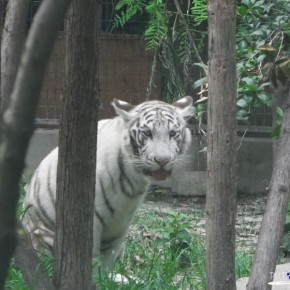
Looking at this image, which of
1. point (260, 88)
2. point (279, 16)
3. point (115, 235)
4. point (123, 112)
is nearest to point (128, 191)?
point (115, 235)

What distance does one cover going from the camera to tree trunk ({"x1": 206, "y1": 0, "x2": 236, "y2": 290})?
3045mm

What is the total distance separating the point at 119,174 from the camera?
5.54 m

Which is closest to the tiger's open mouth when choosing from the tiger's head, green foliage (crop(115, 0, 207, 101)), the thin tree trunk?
the tiger's head

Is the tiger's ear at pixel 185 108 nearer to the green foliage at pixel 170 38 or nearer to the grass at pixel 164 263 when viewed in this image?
the grass at pixel 164 263

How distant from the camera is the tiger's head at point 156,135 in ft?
18.4

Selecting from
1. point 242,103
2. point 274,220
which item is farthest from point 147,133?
point 274,220

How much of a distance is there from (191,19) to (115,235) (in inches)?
163

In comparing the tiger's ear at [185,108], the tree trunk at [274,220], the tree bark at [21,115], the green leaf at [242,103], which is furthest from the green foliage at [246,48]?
the tree bark at [21,115]

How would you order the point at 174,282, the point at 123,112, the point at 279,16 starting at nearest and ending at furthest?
the point at 174,282, the point at 123,112, the point at 279,16

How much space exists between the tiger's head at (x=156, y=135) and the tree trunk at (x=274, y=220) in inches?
95.3

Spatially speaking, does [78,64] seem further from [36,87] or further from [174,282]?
[174,282]

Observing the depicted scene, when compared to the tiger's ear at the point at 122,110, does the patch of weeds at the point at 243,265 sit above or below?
below

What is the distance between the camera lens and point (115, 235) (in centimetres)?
557

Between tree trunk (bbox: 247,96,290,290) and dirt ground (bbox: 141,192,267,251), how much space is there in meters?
3.72
